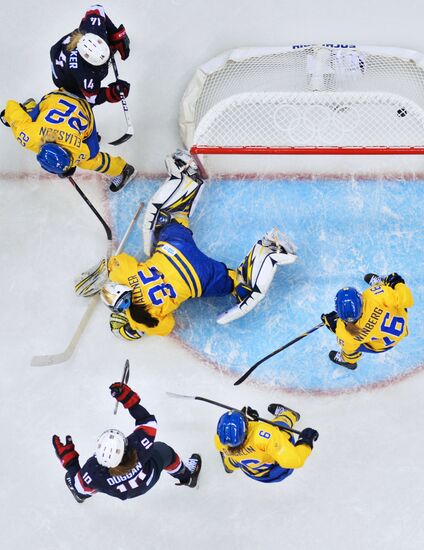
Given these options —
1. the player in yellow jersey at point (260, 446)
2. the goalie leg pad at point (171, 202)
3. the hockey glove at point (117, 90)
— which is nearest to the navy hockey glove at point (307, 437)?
the player in yellow jersey at point (260, 446)

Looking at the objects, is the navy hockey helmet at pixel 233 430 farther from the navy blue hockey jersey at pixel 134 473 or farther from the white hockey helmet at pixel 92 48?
the white hockey helmet at pixel 92 48

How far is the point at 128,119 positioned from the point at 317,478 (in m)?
2.39

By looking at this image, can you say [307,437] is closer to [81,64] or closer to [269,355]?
[269,355]

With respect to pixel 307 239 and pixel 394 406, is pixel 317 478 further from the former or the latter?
pixel 307 239

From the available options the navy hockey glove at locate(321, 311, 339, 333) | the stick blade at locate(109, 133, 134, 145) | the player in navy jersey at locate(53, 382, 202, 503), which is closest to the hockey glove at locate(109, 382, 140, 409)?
the player in navy jersey at locate(53, 382, 202, 503)

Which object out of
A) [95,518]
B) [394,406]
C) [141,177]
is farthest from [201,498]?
[141,177]

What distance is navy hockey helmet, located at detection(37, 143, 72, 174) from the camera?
3.69 meters

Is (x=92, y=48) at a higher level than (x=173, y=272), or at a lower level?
higher

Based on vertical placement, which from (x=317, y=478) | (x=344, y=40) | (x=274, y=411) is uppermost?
(x=344, y=40)

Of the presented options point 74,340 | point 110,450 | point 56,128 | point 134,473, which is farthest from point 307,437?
point 56,128

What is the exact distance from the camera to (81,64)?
3.79 meters

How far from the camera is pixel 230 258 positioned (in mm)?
4391

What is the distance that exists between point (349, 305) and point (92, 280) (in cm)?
163

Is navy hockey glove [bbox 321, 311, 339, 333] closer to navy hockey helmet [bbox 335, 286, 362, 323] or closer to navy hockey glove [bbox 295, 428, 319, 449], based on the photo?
navy hockey helmet [bbox 335, 286, 362, 323]
